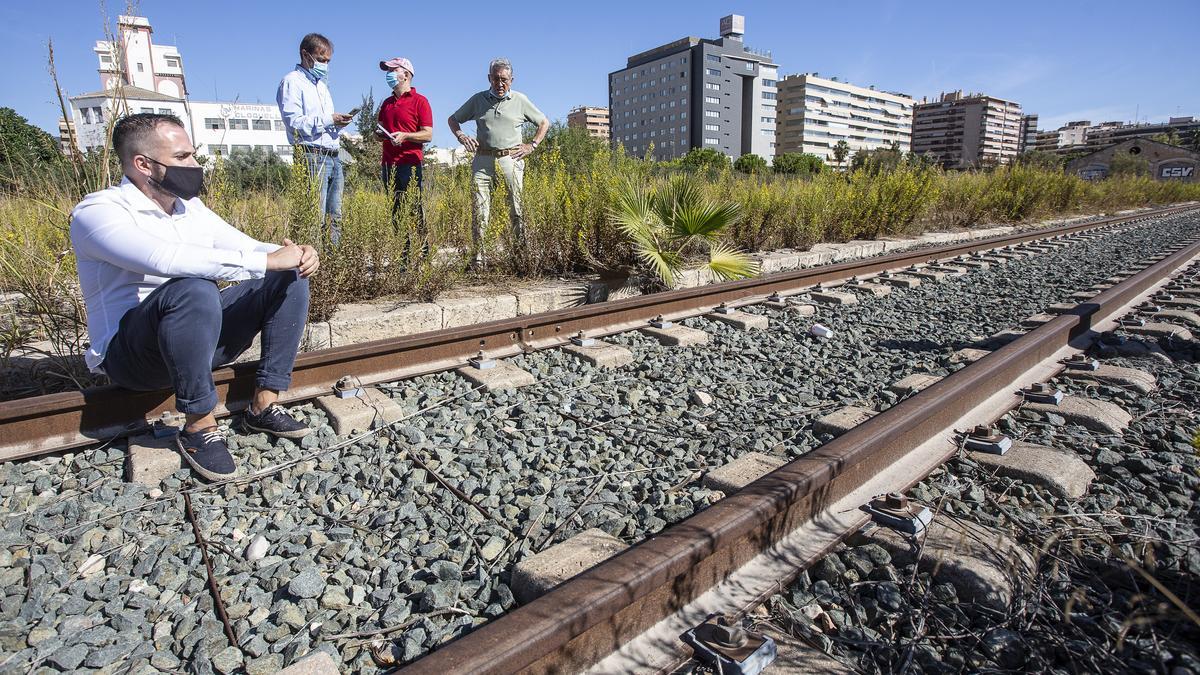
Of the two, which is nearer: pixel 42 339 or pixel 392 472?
pixel 392 472

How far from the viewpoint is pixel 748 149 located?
118 metres

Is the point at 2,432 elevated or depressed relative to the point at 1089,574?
elevated

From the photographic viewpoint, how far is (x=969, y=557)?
192 cm

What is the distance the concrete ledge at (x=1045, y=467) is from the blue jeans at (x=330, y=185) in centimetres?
463

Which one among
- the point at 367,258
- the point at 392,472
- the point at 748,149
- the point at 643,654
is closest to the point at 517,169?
the point at 367,258

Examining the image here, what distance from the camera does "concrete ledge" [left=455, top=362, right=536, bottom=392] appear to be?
364 centimetres

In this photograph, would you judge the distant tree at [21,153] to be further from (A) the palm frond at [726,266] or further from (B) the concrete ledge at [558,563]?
(A) the palm frond at [726,266]

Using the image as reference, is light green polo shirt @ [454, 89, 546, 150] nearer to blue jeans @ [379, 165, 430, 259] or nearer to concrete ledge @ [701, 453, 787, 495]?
blue jeans @ [379, 165, 430, 259]

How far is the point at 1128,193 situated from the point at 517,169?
2717 centimetres

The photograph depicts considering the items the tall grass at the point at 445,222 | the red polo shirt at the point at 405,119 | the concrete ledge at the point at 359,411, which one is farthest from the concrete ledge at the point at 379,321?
the red polo shirt at the point at 405,119

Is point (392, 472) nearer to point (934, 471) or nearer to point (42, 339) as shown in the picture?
point (934, 471)

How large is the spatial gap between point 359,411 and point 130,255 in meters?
1.12

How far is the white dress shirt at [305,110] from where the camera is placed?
5.47m

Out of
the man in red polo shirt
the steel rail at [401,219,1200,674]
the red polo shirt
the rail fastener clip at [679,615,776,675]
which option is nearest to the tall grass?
the man in red polo shirt
